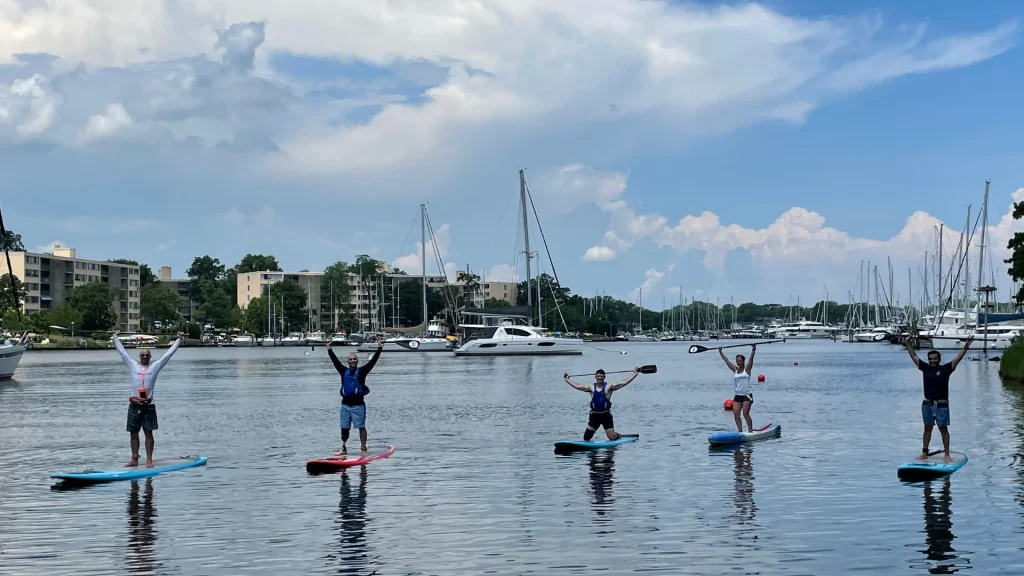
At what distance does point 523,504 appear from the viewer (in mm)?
19797

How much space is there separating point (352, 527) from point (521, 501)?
3625 mm

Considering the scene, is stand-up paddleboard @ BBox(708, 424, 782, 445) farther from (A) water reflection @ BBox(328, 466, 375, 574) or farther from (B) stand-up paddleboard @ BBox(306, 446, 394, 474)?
(A) water reflection @ BBox(328, 466, 375, 574)

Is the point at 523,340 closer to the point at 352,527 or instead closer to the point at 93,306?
the point at 352,527

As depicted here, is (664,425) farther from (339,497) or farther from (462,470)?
(339,497)

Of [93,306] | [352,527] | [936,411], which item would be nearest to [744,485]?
[936,411]

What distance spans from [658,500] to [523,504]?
2.43 m

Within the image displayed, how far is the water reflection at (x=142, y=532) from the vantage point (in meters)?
15.0

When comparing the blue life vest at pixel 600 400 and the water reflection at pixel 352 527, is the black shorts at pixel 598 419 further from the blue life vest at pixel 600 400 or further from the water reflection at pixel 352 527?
the water reflection at pixel 352 527

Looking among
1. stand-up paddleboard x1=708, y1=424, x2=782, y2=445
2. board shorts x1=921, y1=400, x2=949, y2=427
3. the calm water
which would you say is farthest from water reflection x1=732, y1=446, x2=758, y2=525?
board shorts x1=921, y1=400, x2=949, y2=427

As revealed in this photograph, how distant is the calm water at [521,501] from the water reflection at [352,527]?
0.06m

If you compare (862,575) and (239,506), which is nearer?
(862,575)

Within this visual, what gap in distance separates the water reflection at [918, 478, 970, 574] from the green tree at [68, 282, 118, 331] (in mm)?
182735

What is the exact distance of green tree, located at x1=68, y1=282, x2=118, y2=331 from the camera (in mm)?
187125

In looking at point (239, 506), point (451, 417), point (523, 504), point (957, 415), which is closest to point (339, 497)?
point (239, 506)
